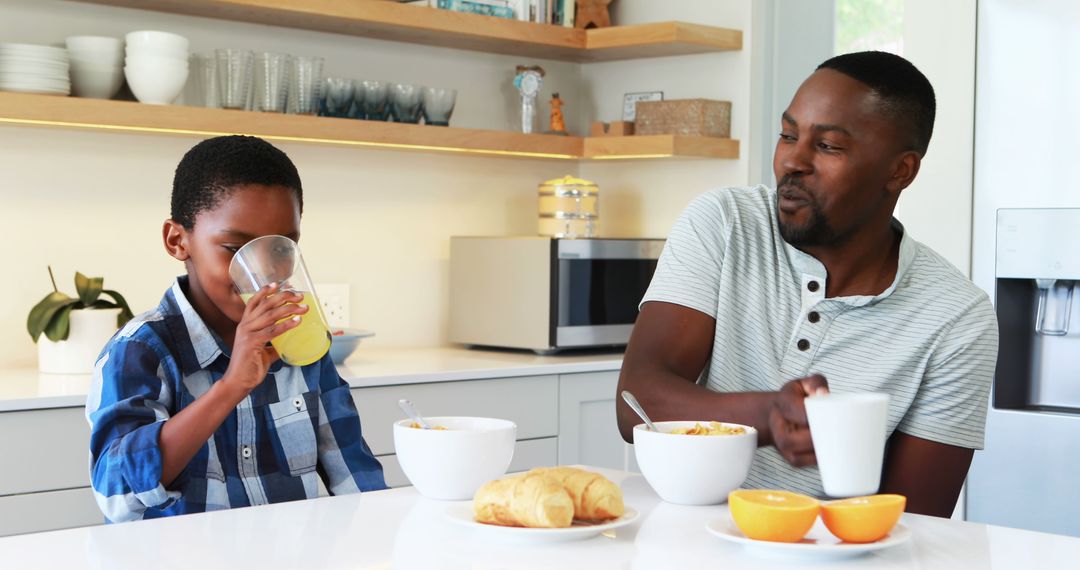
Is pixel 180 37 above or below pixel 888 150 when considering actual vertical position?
above

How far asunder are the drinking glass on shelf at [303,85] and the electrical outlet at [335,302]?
48cm

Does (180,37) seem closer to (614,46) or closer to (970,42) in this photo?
(614,46)

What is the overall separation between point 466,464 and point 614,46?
2.37 m

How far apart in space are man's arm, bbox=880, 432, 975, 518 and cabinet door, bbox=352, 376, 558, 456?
4.33 ft

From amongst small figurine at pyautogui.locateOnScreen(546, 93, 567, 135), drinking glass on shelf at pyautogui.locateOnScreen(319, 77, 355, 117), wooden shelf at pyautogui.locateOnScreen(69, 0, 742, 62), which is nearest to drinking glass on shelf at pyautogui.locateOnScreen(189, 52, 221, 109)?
wooden shelf at pyautogui.locateOnScreen(69, 0, 742, 62)

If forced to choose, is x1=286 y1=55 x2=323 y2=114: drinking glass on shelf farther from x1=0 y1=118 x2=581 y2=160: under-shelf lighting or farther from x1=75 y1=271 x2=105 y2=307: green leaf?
x1=75 y1=271 x2=105 y2=307: green leaf

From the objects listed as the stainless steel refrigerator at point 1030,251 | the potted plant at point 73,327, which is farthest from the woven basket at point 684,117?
the potted plant at point 73,327

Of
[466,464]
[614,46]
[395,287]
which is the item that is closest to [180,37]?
[395,287]

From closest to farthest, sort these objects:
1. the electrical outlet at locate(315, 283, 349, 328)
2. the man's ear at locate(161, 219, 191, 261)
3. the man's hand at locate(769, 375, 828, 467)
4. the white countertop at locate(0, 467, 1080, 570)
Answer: the white countertop at locate(0, 467, 1080, 570), the man's hand at locate(769, 375, 828, 467), the man's ear at locate(161, 219, 191, 261), the electrical outlet at locate(315, 283, 349, 328)

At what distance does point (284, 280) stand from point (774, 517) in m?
0.64

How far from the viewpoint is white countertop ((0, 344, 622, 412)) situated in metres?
2.27

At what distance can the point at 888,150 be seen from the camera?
1654 mm

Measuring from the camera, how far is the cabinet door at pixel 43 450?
A: 222 cm

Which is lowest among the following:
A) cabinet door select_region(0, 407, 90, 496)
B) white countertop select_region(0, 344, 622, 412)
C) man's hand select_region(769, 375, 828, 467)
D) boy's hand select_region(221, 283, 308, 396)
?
cabinet door select_region(0, 407, 90, 496)
